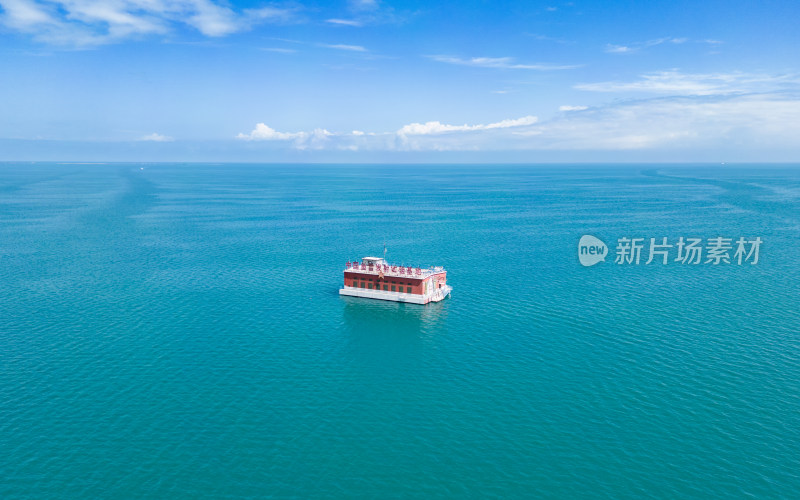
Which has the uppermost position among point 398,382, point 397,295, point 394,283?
point 394,283

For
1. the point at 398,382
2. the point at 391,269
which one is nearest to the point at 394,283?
the point at 391,269

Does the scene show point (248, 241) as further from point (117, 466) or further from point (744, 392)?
point (744, 392)

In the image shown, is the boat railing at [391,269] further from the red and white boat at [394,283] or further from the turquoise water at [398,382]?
the turquoise water at [398,382]

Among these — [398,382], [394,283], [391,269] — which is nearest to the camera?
[398,382]

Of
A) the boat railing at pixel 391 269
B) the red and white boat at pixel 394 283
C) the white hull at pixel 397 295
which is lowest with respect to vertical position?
the white hull at pixel 397 295

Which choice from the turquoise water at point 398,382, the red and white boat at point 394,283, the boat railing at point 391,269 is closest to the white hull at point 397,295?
the red and white boat at point 394,283

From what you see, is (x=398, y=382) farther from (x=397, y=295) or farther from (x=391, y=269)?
(x=391, y=269)

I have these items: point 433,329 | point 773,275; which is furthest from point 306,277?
point 773,275
